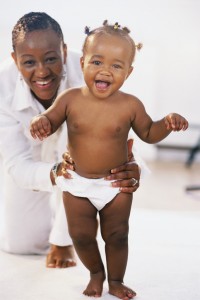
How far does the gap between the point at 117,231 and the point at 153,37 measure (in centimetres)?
249

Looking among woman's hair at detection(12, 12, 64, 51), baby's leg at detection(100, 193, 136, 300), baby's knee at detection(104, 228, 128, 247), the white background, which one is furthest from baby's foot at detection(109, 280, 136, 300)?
the white background

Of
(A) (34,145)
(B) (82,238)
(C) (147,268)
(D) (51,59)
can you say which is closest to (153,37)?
(A) (34,145)

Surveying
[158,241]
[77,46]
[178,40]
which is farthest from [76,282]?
[178,40]

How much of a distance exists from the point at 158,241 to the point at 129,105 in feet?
2.81

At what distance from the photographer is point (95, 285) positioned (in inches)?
59.7

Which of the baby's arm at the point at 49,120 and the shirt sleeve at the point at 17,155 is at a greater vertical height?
the baby's arm at the point at 49,120

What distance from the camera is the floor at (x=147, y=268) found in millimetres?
1564

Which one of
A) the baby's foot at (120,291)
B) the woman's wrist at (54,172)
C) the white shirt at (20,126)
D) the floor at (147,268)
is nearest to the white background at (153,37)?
the floor at (147,268)

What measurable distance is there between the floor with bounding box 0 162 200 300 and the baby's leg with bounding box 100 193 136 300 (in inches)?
4.0

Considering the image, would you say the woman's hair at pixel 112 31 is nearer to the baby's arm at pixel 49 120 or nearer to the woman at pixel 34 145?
the baby's arm at pixel 49 120

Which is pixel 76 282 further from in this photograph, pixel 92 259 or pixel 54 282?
pixel 92 259

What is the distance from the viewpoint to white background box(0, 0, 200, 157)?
11.6ft

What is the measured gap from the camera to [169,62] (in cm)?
380

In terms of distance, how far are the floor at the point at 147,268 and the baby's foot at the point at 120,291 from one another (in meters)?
0.02
